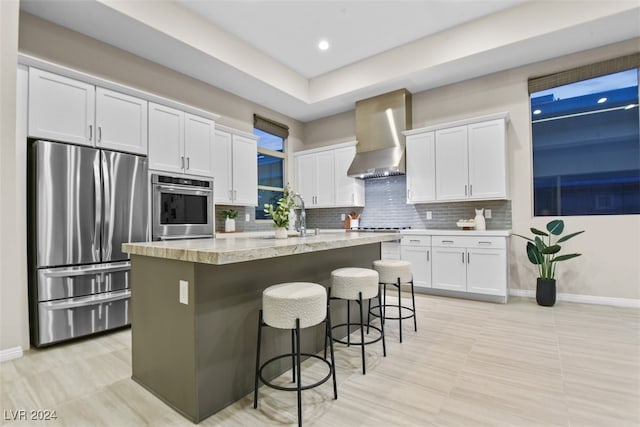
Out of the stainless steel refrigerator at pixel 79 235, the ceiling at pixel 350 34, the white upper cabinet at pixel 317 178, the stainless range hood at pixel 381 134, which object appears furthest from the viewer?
the white upper cabinet at pixel 317 178

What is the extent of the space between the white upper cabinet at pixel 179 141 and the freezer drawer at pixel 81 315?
146 cm

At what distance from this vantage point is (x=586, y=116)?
4141mm

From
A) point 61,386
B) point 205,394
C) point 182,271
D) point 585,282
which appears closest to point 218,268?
point 182,271

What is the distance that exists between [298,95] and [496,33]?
9.76 feet

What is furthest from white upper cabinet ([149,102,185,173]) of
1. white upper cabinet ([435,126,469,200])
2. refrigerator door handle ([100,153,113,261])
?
white upper cabinet ([435,126,469,200])

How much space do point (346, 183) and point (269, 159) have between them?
163 centimetres

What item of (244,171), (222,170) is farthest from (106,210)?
(244,171)

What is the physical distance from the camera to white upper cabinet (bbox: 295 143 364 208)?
5.81 metres

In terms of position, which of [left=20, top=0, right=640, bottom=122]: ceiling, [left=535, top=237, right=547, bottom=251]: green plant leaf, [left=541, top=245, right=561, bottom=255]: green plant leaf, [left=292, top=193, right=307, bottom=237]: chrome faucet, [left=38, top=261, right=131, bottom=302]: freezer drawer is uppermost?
[left=20, top=0, right=640, bottom=122]: ceiling

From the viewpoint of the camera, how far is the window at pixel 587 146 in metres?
3.86

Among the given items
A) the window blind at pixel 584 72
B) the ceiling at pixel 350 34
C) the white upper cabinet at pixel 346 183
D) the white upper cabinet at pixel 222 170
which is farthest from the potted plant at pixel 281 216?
the window blind at pixel 584 72

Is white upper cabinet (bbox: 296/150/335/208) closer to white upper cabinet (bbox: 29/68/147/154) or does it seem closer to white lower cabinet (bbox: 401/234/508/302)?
white lower cabinet (bbox: 401/234/508/302)

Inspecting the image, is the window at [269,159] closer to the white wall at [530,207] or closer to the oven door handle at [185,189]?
the oven door handle at [185,189]

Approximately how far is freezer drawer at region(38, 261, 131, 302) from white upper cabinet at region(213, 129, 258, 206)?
1.69m
